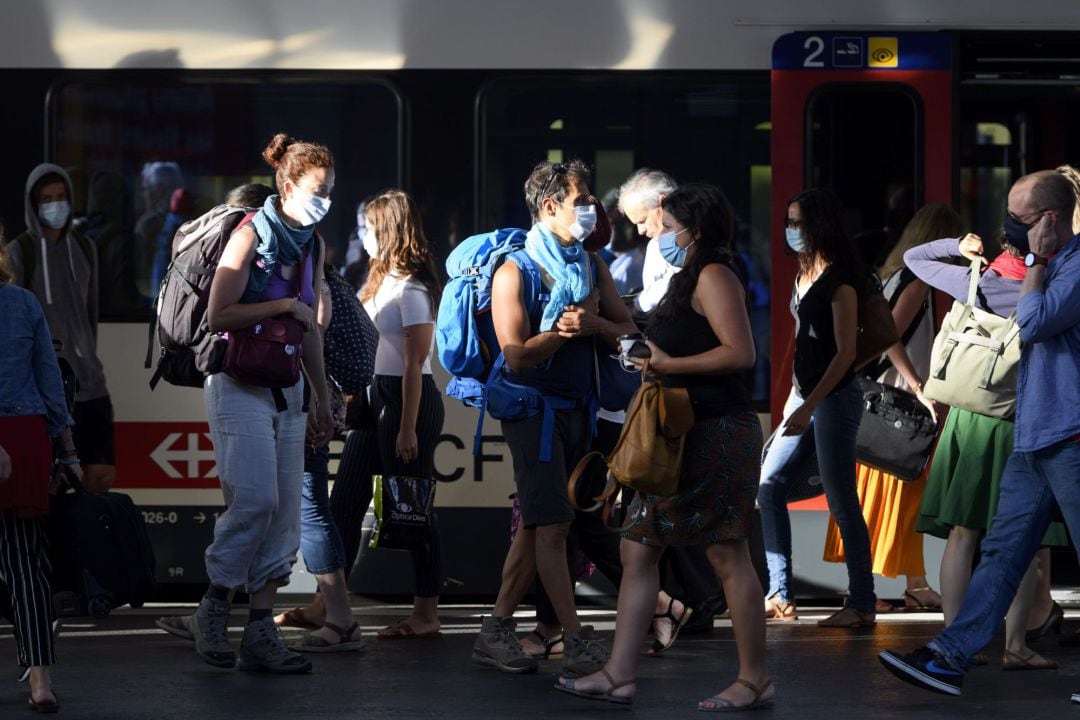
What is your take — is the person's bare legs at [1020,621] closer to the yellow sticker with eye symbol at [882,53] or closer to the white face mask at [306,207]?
the yellow sticker with eye symbol at [882,53]

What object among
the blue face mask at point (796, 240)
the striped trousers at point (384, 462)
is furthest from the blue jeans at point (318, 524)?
the blue face mask at point (796, 240)

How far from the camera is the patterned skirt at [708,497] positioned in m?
5.88

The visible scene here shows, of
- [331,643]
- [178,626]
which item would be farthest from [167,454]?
[331,643]

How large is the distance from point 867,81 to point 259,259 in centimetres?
316

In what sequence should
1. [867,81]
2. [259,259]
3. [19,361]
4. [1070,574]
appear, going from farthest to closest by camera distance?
[1070,574]
[867,81]
[259,259]
[19,361]

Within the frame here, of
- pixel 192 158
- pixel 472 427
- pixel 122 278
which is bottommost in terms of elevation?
pixel 472 427

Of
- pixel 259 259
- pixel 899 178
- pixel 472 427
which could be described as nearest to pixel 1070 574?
pixel 899 178

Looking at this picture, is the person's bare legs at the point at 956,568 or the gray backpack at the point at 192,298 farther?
the person's bare legs at the point at 956,568

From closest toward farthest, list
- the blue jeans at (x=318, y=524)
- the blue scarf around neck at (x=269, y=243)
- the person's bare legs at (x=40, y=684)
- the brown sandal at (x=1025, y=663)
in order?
the person's bare legs at (x=40, y=684), the blue scarf around neck at (x=269, y=243), the brown sandal at (x=1025, y=663), the blue jeans at (x=318, y=524)

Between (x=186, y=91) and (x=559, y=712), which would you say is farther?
(x=186, y=91)

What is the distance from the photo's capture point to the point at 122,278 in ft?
27.4

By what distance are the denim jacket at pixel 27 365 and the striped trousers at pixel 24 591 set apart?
34 centimetres

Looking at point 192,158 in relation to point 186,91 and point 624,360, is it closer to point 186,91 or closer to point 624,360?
point 186,91

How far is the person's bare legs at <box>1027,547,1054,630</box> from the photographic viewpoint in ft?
24.5
